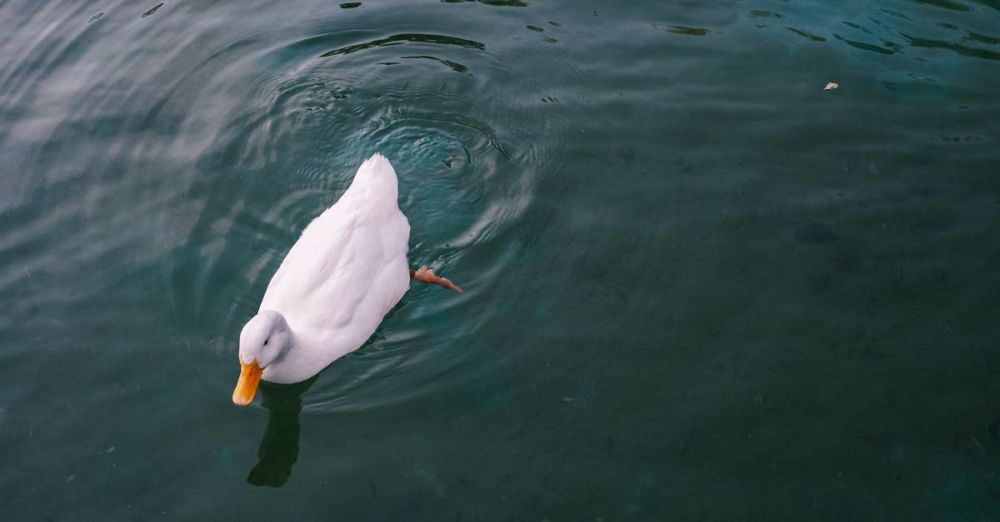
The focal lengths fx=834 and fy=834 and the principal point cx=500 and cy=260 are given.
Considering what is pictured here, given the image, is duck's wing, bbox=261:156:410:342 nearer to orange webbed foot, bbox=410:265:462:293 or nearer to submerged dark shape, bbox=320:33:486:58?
orange webbed foot, bbox=410:265:462:293

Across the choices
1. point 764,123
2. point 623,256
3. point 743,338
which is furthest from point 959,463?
point 764,123

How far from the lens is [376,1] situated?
8.55 m

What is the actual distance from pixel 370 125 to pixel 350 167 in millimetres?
561

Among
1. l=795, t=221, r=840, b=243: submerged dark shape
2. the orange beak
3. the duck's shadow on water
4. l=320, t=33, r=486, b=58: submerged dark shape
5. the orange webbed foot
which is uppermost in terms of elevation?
l=320, t=33, r=486, b=58: submerged dark shape

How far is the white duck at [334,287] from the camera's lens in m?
4.66

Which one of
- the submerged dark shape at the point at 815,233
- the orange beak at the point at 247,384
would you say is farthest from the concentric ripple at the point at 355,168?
the submerged dark shape at the point at 815,233

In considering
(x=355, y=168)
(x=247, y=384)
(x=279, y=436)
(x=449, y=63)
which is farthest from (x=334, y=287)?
(x=449, y=63)

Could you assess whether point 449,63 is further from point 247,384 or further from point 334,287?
point 247,384

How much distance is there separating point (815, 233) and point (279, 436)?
3.68 metres

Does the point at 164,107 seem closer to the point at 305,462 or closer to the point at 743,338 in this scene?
the point at 305,462

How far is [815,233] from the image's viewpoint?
221 inches

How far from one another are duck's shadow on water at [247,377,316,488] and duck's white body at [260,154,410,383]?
106 mm

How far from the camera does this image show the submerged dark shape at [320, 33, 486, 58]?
25.4ft

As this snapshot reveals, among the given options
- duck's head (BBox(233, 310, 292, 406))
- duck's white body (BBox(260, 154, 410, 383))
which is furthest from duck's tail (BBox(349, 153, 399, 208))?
duck's head (BBox(233, 310, 292, 406))
